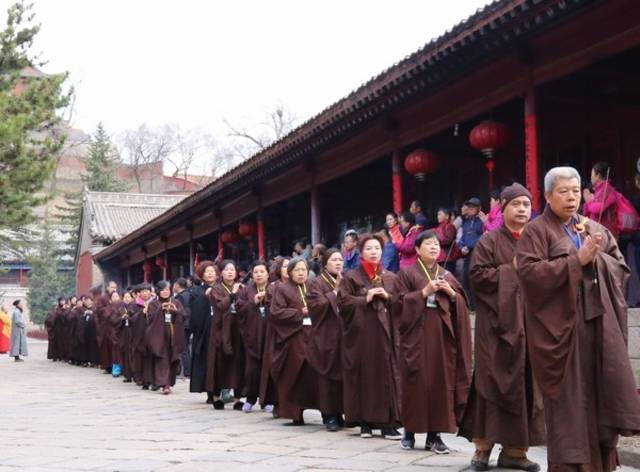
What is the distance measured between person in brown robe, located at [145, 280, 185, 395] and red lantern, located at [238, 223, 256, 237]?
5.20 meters

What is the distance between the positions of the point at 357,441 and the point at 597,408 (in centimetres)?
304

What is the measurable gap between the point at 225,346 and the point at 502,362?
16.4 feet

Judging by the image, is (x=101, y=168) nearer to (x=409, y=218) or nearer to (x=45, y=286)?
(x=45, y=286)

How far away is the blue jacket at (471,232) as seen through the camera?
31.5 ft

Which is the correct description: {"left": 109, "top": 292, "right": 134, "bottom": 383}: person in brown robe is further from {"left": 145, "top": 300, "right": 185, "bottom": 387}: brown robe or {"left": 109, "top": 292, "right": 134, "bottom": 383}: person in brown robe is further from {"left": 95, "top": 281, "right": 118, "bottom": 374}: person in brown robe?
{"left": 145, "top": 300, "right": 185, "bottom": 387}: brown robe

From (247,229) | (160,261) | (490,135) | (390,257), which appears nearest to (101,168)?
(160,261)

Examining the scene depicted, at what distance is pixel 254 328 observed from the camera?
32.0 feet

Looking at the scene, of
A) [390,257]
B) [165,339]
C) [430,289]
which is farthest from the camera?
[165,339]

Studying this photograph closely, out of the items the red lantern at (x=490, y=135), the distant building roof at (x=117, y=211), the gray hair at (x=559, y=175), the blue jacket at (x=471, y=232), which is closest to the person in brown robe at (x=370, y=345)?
the blue jacket at (x=471, y=232)

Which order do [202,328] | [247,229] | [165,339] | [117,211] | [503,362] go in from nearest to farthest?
[503,362]
[202,328]
[165,339]
[247,229]
[117,211]

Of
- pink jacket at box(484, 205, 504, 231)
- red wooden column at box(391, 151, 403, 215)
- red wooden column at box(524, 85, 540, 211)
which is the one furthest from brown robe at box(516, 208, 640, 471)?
red wooden column at box(391, 151, 403, 215)

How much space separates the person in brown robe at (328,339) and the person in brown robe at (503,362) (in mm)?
2292

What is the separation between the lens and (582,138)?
35.5 feet

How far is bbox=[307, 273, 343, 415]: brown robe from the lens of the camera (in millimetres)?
7926
